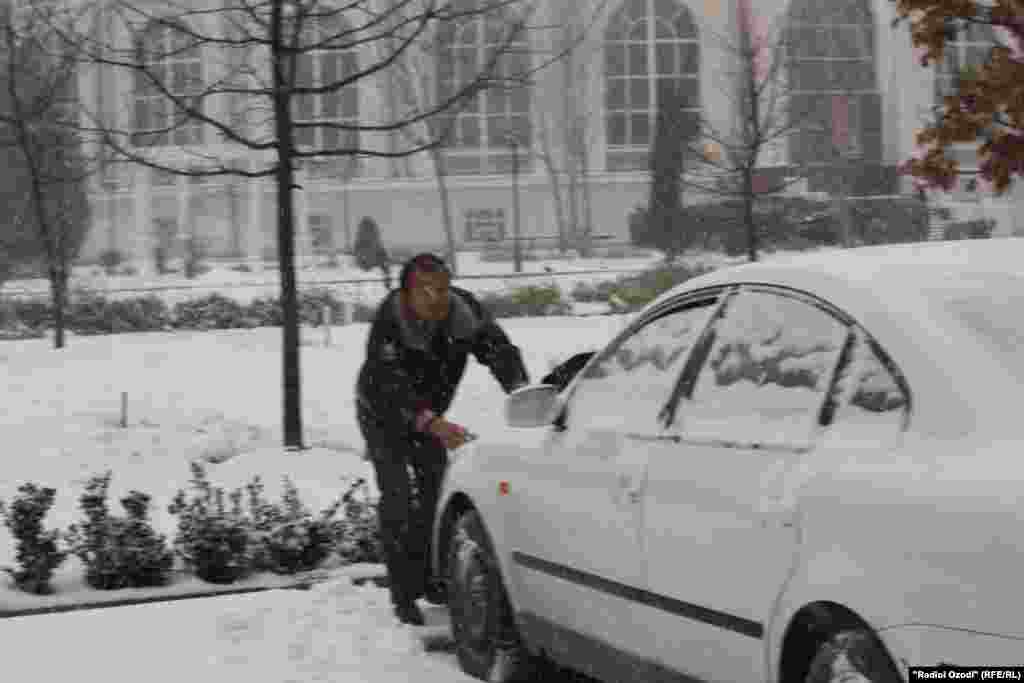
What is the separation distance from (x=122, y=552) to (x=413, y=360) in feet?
7.32

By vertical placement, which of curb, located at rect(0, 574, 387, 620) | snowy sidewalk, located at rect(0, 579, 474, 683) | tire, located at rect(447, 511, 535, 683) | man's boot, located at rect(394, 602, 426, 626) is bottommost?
curb, located at rect(0, 574, 387, 620)

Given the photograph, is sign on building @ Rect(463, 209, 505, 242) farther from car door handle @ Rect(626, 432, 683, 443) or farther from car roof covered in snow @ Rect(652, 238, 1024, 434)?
car roof covered in snow @ Rect(652, 238, 1024, 434)

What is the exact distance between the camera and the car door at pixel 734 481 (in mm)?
4238

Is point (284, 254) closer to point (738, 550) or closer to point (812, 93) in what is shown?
point (738, 550)

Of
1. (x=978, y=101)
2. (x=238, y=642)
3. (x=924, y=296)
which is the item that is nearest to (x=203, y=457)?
(x=978, y=101)

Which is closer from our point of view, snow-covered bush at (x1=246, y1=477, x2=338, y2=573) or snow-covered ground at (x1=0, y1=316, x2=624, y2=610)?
snow-covered bush at (x1=246, y1=477, x2=338, y2=573)

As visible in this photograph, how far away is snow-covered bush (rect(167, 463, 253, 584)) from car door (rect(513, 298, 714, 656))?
3.23 meters

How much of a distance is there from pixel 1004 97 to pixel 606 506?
659 cm

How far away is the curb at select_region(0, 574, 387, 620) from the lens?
8359 millimetres

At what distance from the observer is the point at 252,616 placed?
753 centimetres

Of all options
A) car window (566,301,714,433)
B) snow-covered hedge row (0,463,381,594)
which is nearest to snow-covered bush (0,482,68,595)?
snow-covered hedge row (0,463,381,594)

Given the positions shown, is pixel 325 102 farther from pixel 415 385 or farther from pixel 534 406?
pixel 534 406

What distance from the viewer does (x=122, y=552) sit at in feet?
28.6

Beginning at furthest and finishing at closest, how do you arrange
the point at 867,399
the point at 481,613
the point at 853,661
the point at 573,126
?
the point at 573,126 < the point at 481,613 < the point at 867,399 < the point at 853,661
